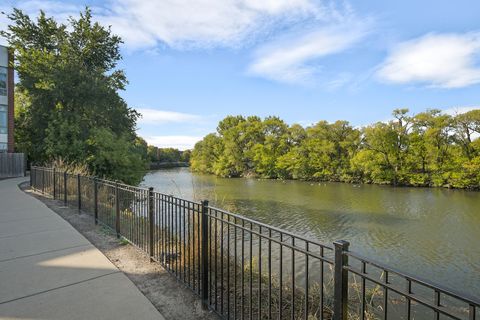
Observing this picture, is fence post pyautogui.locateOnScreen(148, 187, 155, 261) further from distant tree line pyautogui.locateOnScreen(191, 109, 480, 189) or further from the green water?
distant tree line pyautogui.locateOnScreen(191, 109, 480, 189)

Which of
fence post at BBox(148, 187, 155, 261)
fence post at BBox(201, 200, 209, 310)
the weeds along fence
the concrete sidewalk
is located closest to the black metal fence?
the weeds along fence

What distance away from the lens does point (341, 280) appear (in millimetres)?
1947

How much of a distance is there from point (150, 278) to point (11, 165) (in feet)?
73.3

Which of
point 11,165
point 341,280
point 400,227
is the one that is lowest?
point 400,227

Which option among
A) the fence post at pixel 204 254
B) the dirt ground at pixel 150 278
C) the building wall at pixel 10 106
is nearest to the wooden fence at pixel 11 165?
the building wall at pixel 10 106

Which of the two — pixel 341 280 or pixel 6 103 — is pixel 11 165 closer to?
pixel 6 103

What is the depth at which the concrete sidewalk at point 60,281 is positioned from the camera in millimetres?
3004

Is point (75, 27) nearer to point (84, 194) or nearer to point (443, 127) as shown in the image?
point (84, 194)

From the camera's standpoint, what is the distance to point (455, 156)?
3194 centimetres

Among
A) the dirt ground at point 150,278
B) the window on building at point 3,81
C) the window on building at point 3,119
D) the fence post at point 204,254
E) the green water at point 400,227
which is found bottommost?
the green water at point 400,227

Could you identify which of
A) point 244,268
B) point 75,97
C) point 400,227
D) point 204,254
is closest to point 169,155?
point 75,97

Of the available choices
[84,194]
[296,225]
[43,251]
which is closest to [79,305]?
[43,251]

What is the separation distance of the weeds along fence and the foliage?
26.4 feet

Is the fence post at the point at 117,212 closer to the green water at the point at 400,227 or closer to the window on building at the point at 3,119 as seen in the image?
the green water at the point at 400,227
